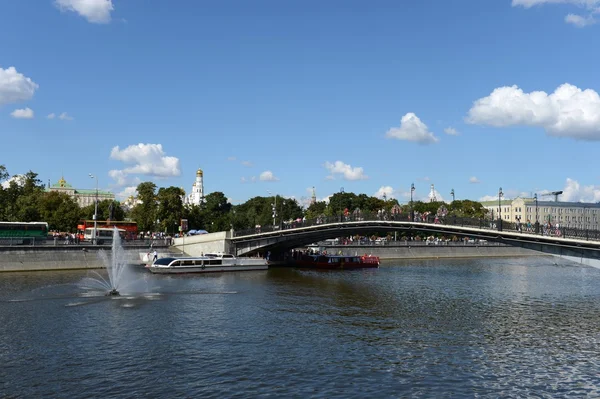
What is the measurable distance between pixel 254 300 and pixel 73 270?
33.1m

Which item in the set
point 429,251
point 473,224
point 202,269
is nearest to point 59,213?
point 202,269

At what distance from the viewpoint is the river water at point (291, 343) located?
23.4 metres

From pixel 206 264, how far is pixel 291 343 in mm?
41428

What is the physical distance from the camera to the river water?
23.4m

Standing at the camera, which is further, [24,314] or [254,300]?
[254,300]

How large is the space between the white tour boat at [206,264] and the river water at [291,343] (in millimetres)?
12009

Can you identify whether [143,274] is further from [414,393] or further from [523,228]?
[414,393]

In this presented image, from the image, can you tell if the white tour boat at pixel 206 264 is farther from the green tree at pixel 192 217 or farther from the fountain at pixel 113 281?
the green tree at pixel 192 217

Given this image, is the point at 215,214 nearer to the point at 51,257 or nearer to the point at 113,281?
the point at 51,257

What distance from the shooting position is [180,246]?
84.2 metres


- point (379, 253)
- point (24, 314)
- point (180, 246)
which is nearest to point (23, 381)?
point (24, 314)

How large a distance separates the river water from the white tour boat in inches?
473

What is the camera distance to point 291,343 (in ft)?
101

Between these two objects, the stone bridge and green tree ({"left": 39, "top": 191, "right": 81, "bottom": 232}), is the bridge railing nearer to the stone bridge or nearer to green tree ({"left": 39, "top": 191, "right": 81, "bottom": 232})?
the stone bridge
